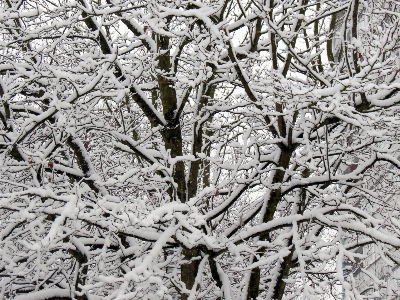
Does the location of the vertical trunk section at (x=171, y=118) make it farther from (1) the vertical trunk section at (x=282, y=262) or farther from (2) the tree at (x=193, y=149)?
(1) the vertical trunk section at (x=282, y=262)

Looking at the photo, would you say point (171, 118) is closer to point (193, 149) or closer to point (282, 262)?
point (193, 149)

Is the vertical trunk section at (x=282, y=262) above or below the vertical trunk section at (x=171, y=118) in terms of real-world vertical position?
below

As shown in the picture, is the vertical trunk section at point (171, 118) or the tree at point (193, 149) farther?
the vertical trunk section at point (171, 118)

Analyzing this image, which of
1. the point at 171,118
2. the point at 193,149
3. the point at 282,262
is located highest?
the point at 171,118

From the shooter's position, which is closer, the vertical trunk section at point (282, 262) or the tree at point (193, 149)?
the tree at point (193, 149)

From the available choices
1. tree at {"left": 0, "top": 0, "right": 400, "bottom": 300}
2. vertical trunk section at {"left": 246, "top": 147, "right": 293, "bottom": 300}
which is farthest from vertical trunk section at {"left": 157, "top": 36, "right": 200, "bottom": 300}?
vertical trunk section at {"left": 246, "top": 147, "right": 293, "bottom": 300}

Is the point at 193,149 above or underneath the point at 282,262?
above

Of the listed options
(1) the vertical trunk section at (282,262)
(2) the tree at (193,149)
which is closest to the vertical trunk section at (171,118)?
(2) the tree at (193,149)

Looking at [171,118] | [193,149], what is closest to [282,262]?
[193,149]

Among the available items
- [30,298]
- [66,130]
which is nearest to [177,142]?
[66,130]

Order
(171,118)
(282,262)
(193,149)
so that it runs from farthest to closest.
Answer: (171,118), (193,149), (282,262)

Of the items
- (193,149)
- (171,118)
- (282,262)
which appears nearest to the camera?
(282,262)

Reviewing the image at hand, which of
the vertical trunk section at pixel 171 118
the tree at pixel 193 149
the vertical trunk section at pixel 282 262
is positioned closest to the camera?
the tree at pixel 193 149

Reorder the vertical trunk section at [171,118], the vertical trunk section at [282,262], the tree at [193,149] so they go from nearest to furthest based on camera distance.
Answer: the tree at [193,149]
the vertical trunk section at [282,262]
the vertical trunk section at [171,118]
